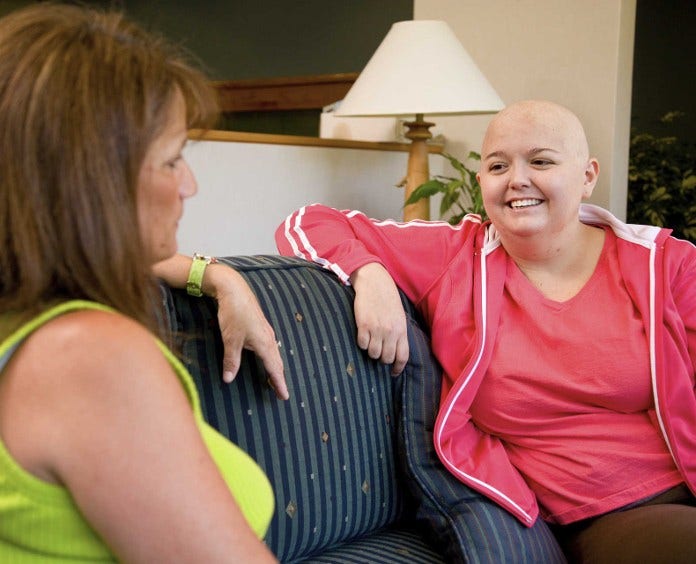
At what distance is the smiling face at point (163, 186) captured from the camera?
0.77 meters

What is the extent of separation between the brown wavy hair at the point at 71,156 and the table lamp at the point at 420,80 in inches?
73.4

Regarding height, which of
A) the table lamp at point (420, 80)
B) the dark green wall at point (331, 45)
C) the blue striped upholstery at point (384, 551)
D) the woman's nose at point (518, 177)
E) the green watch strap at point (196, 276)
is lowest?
the blue striped upholstery at point (384, 551)

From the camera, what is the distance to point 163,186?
0.79 meters

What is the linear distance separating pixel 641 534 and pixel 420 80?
1.57 m

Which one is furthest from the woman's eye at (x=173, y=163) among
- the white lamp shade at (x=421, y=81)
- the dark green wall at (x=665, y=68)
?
the dark green wall at (x=665, y=68)

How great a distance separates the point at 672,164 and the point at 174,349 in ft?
9.79

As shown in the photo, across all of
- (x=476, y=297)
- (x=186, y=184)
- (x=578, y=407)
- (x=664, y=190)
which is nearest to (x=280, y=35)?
(x=664, y=190)

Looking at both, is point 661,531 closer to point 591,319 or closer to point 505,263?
point 591,319

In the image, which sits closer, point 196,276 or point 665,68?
point 196,276

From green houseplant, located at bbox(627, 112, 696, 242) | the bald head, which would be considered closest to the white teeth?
the bald head

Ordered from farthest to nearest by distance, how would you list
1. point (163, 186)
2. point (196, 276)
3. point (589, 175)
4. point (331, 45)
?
1. point (331, 45)
2. point (589, 175)
3. point (196, 276)
4. point (163, 186)

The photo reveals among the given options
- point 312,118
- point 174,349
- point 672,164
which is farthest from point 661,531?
point 312,118

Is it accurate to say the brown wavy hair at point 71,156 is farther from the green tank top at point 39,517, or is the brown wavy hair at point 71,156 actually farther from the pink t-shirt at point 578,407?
the pink t-shirt at point 578,407

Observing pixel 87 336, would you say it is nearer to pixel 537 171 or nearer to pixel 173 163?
pixel 173 163
